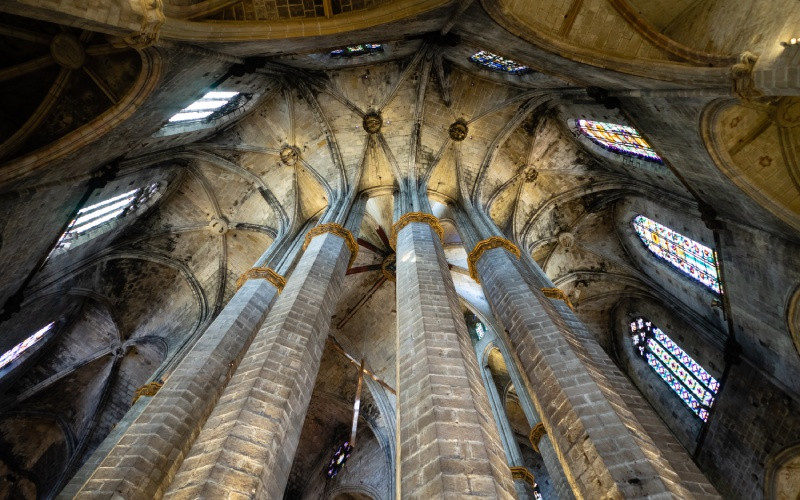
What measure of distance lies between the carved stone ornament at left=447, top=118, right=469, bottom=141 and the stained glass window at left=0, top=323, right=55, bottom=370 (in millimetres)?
13494

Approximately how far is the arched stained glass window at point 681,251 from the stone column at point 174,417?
33.0 feet

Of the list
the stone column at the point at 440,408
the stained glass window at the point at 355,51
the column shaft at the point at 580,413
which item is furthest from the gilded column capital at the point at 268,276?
the stained glass window at the point at 355,51

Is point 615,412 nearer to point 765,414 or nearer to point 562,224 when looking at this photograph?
point 765,414

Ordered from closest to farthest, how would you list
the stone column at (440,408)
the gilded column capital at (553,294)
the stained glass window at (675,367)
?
1. the stone column at (440,408)
2. the gilded column capital at (553,294)
3. the stained glass window at (675,367)

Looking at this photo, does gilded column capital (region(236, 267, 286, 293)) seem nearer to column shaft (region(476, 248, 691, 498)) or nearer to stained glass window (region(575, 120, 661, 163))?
column shaft (region(476, 248, 691, 498))

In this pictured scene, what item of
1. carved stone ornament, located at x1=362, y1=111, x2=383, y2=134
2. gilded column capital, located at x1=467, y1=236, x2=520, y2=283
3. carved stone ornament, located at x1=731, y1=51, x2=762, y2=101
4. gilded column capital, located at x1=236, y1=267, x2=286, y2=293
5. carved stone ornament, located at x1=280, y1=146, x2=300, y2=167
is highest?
carved stone ornament, located at x1=362, y1=111, x2=383, y2=134

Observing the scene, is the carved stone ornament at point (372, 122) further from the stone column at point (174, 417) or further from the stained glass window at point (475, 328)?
the stained glass window at point (475, 328)

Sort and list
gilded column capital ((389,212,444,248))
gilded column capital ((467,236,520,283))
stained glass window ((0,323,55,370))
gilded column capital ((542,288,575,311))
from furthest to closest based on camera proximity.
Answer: stained glass window ((0,323,55,370)), gilded column capital ((389,212,444,248)), gilded column capital ((467,236,520,283)), gilded column capital ((542,288,575,311))

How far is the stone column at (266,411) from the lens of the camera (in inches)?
145

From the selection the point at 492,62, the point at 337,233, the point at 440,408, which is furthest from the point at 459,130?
the point at 440,408

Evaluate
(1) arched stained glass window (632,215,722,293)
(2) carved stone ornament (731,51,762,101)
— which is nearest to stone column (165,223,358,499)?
(2) carved stone ornament (731,51,762,101)

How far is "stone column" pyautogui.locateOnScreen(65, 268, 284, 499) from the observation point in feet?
15.6

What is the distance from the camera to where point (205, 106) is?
11.3 metres

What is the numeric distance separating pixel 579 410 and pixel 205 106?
10.9m
